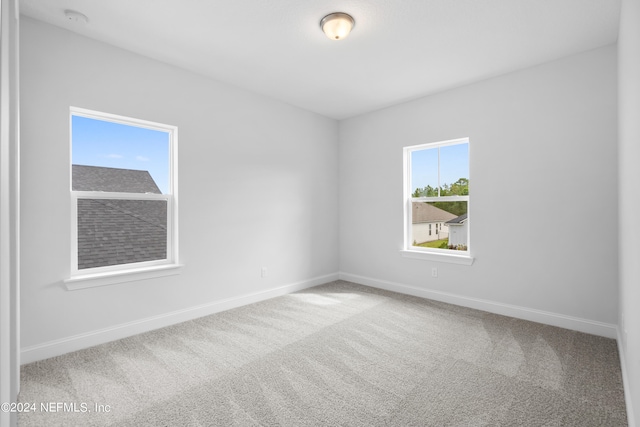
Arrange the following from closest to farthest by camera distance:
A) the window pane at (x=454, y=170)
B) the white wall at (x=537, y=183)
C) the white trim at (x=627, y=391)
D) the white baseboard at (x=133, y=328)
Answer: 1. the white trim at (x=627, y=391)
2. the white baseboard at (x=133, y=328)
3. the white wall at (x=537, y=183)
4. the window pane at (x=454, y=170)

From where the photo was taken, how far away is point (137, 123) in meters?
3.07

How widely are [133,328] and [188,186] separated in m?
1.47

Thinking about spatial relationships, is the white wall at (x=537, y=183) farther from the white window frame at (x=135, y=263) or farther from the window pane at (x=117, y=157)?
the window pane at (x=117, y=157)

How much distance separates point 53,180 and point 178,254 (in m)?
1.23

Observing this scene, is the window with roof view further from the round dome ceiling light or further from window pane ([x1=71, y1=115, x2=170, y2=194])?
the round dome ceiling light

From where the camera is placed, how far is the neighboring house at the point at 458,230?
153 inches

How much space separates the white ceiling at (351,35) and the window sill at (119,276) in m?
2.09

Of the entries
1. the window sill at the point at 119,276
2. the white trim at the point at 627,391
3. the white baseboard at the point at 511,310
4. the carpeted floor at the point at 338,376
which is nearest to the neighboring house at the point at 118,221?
the window sill at the point at 119,276

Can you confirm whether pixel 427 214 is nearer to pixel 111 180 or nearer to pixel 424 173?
pixel 424 173

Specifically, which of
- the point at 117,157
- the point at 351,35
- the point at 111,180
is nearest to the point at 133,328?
the point at 111,180

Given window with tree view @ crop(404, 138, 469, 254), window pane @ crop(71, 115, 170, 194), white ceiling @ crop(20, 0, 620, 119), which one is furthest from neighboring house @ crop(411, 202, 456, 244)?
window pane @ crop(71, 115, 170, 194)

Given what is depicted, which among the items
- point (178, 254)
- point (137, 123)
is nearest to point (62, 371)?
point (178, 254)

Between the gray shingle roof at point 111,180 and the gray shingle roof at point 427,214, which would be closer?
the gray shingle roof at point 111,180

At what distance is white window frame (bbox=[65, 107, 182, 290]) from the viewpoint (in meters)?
2.68
